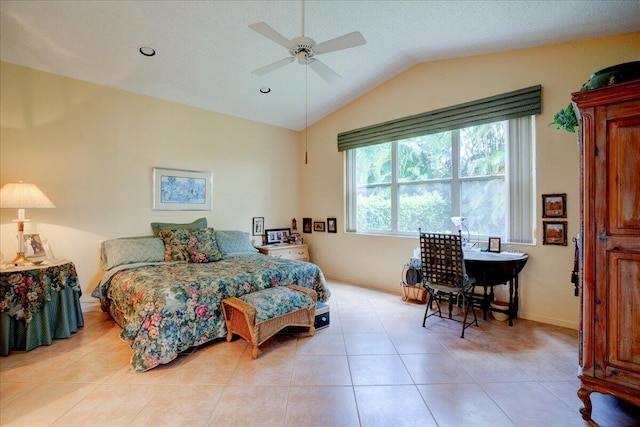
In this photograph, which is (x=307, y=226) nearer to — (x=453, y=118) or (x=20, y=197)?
(x=453, y=118)

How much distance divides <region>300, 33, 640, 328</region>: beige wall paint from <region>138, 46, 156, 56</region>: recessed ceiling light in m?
2.98

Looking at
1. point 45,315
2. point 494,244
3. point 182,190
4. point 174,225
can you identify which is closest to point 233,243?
point 174,225

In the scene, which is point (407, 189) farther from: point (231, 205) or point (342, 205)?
point (231, 205)

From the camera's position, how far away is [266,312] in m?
2.54

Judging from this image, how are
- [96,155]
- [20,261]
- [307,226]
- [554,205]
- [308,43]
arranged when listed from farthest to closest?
[307,226], [96,155], [554,205], [20,261], [308,43]

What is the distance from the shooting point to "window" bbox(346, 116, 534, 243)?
3.35m

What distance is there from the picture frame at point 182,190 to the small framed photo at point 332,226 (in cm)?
210

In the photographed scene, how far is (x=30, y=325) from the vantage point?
2562 mm

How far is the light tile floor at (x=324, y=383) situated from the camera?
5.72ft

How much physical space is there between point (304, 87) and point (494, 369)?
410 cm

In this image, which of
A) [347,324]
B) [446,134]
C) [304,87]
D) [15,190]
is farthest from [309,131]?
[15,190]

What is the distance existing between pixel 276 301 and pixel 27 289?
221 cm

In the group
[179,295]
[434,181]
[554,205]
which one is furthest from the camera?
[434,181]

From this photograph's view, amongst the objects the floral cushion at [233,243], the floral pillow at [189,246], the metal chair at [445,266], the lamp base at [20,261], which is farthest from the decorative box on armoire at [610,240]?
the lamp base at [20,261]
